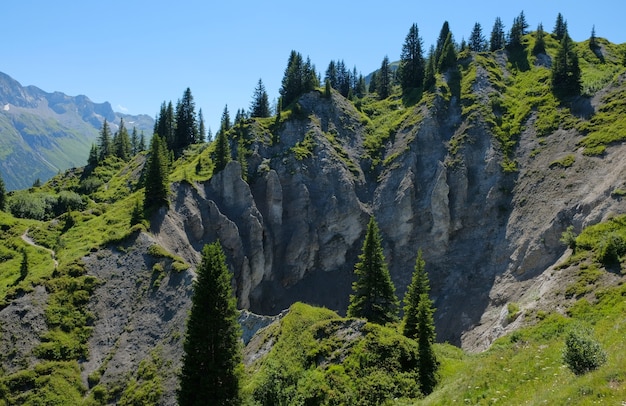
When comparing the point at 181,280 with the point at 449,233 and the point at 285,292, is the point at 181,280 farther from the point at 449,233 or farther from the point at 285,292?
the point at 449,233

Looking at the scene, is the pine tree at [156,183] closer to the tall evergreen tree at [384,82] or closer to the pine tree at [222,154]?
the pine tree at [222,154]

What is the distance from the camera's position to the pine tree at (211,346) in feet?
118

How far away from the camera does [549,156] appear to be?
85.1 meters

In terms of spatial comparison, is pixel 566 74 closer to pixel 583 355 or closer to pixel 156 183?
pixel 156 183

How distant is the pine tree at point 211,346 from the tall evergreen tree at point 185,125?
274ft

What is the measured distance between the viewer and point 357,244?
292 ft

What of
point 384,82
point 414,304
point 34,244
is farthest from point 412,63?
point 34,244

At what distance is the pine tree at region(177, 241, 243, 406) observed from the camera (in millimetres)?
36000

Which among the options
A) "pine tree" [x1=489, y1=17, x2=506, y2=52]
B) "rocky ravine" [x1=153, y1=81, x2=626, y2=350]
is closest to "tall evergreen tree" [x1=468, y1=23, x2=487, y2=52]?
"pine tree" [x1=489, y1=17, x2=506, y2=52]

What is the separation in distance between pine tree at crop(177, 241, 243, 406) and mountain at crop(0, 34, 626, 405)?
2.55 m

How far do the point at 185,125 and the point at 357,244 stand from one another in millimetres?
57151

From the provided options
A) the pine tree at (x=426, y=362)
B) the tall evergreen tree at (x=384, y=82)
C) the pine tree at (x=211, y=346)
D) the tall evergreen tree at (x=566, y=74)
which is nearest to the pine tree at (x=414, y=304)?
the pine tree at (x=426, y=362)

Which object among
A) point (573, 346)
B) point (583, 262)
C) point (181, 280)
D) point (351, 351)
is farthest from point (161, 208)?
point (573, 346)

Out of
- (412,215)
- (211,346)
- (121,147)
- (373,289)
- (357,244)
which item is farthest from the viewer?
(121,147)
